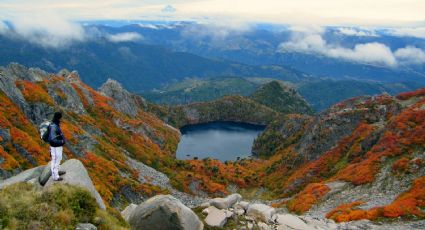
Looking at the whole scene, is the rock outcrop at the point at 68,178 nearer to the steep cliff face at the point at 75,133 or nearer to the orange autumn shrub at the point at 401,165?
the steep cliff face at the point at 75,133

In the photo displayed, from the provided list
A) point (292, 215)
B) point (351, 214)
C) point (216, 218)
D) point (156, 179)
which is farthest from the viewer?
point (156, 179)

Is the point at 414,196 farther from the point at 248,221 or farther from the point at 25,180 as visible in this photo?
the point at 25,180

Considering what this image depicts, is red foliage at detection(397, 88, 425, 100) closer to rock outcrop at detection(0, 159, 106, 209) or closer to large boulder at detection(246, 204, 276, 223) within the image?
large boulder at detection(246, 204, 276, 223)

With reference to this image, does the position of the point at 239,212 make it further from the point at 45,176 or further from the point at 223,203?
the point at 45,176

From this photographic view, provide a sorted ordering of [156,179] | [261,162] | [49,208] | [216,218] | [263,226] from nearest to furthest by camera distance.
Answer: [49,208] < [216,218] < [263,226] < [156,179] < [261,162]

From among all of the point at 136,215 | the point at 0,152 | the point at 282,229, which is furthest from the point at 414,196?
the point at 0,152

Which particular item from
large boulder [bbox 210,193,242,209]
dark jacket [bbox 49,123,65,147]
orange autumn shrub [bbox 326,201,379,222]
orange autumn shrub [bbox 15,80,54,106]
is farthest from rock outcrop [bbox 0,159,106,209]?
orange autumn shrub [bbox 15,80,54,106]

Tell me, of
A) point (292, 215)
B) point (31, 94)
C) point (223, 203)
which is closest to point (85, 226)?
point (223, 203)
